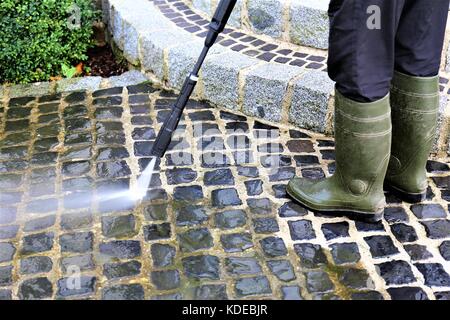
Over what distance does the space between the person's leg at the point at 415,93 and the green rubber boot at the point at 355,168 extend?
8.3 inches

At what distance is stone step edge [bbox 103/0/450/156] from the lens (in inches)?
140

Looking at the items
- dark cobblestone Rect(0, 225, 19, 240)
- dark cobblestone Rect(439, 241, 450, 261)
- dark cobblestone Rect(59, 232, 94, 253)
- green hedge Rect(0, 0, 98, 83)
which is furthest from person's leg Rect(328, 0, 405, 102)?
green hedge Rect(0, 0, 98, 83)

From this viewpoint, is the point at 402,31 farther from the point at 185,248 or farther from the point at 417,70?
the point at 185,248

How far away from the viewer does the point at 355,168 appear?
113 inches

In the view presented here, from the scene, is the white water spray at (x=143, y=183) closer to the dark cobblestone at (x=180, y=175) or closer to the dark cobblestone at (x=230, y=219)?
the dark cobblestone at (x=180, y=175)

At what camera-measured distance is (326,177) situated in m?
3.16

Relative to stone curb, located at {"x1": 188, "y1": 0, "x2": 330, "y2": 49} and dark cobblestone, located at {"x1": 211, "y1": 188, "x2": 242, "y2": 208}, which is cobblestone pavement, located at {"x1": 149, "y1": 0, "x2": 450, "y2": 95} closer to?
stone curb, located at {"x1": 188, "y1": 0, "x2": 330, "y2": 49}

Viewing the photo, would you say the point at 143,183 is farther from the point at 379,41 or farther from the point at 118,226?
the point at 379,41

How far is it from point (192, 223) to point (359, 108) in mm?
890

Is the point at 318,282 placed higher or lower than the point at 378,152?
lower

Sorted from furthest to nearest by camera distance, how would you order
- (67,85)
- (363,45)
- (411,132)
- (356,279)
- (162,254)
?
1. (67,85)
2. (411,132)
3. (162,254)
4. (356,279)
5. (363,45)

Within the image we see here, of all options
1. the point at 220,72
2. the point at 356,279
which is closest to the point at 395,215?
the point at 356,279

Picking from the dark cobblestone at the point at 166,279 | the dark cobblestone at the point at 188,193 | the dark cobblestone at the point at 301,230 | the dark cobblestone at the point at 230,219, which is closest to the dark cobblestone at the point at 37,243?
the dark cobblestone at the point at 166,279
